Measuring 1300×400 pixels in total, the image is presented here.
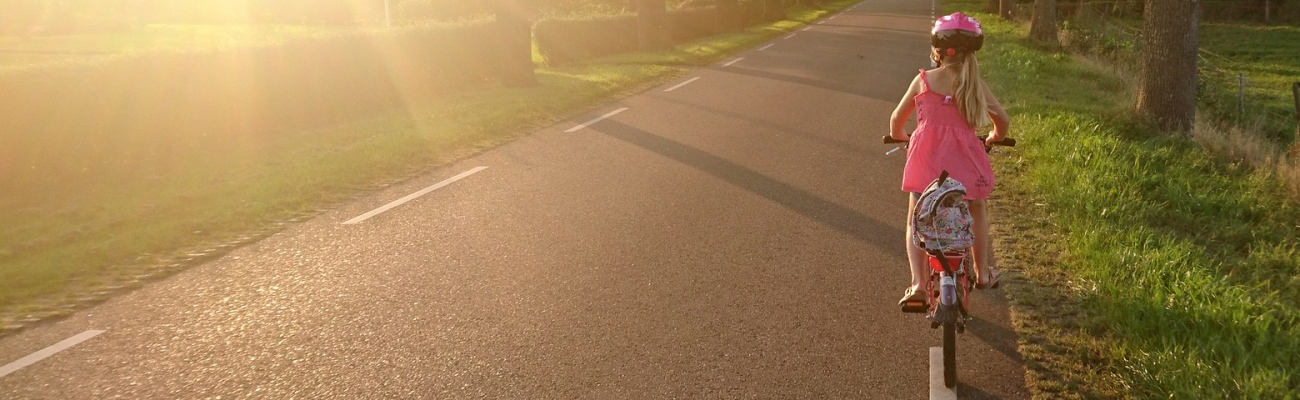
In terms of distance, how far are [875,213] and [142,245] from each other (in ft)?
19.0

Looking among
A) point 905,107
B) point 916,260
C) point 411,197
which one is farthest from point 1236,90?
point 916,260

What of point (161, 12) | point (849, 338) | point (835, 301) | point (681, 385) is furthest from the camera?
point (161, 12)

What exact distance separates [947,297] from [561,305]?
7.81 feet

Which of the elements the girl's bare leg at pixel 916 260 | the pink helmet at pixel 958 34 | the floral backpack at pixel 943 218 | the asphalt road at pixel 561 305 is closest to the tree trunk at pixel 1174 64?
the asphalt road at pixel 561 305

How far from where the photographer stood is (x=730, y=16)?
127 ft

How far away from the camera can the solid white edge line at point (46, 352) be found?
4898 millimetres

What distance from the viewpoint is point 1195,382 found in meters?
4.13

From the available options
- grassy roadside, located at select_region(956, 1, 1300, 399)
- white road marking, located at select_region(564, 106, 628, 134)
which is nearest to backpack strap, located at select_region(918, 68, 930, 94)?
grassy roadside, located at select_region(956, 1, 1300, 399)

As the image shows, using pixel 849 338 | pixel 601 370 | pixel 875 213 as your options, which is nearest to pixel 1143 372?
pixel 849 338

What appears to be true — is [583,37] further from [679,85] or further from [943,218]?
[943,218]

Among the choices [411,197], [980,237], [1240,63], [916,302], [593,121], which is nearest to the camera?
[916,302]

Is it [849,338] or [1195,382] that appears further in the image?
[849,338]

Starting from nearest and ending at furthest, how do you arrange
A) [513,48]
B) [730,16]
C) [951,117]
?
[951,117]
[513,48]
[730,16]

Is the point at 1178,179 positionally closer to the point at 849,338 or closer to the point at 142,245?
the point at 849,338
